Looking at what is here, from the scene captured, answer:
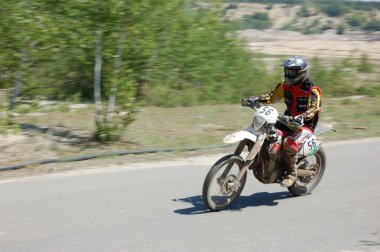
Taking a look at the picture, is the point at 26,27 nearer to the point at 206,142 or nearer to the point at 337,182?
the point at 206,142

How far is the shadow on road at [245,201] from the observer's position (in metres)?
7.58

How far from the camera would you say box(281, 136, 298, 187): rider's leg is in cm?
787

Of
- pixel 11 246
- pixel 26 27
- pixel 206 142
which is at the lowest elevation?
pixel 206 142

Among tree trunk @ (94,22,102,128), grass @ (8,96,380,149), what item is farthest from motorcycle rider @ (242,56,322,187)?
tree trunk @ (94,22,102,128)

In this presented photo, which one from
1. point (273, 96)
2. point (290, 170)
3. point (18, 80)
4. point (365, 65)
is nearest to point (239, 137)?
point (290, 170)

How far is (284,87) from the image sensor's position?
26.7 feet

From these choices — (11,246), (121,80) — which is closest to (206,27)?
(121,80)

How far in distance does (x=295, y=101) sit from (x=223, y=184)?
1494mm

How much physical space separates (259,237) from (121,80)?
5.68m

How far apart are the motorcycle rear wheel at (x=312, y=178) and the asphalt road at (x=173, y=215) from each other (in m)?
Answer: 0.13

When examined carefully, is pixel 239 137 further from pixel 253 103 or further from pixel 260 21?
pixel 260 21

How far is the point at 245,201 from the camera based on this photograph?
811 centimetres

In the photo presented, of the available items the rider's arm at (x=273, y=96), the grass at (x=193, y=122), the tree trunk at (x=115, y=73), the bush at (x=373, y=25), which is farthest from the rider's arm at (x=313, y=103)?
the bush at (x=373, y=25)

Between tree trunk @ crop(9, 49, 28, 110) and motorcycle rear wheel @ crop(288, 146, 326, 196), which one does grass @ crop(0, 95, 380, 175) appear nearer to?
tree trunk @ crop(9, 49, 28, 110)
